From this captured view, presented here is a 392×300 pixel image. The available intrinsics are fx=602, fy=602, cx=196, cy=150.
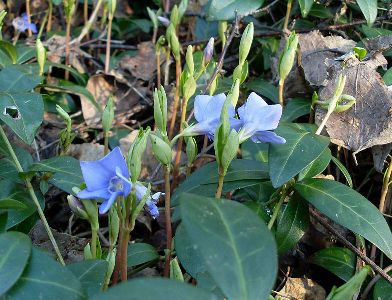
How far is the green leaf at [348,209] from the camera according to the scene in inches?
46.1

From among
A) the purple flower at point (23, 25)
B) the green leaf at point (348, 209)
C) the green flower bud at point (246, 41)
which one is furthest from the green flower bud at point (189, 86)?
the purple flower at point (23, 25)

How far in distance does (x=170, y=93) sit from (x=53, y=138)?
427 millimetres

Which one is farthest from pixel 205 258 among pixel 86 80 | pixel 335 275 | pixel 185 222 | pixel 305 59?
pixel 86 80

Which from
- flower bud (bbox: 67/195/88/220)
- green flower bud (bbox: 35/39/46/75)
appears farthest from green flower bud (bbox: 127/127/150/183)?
green flower bud (bbox: 35/39/46/75)

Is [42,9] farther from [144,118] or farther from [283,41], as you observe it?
[283,41]

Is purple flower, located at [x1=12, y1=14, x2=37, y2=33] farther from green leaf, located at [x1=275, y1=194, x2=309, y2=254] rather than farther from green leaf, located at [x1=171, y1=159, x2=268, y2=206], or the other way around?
green leaf, located at [x1=275, y1=194, x2=309, y2=254]

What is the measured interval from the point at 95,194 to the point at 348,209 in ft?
1.73

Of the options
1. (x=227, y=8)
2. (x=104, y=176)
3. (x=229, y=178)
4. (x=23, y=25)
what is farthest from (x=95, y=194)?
(x=23, y=25)

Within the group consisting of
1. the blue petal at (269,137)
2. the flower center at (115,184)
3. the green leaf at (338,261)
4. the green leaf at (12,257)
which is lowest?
the green leaf at (338,261)

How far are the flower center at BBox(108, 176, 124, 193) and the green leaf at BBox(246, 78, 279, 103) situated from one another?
2.86 feet

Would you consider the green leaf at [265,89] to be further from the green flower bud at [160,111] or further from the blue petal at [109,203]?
the blue petal at [109,203]

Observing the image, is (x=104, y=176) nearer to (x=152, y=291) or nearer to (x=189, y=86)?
(x=152, y=291)

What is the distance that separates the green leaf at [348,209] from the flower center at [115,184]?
435 millimetres

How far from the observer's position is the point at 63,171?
137 cm
